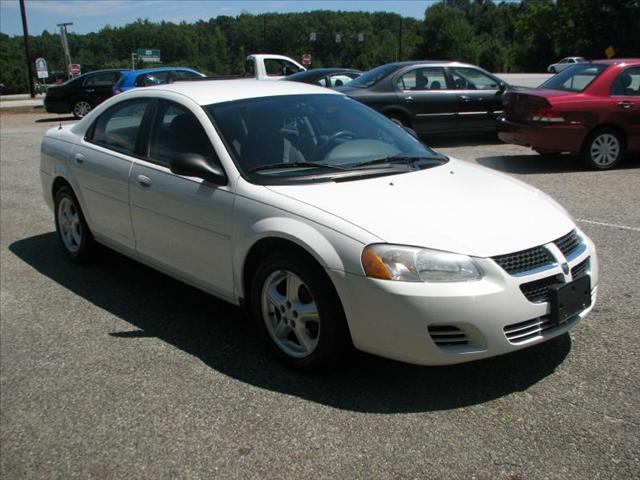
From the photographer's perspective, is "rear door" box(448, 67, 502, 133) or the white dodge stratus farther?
"rear door" box(448, 67, 502, 133)

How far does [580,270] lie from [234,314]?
2267 millimetres

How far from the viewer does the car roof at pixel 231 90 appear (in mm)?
4410

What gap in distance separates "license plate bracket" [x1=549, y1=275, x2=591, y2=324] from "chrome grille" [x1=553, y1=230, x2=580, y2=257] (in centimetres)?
16

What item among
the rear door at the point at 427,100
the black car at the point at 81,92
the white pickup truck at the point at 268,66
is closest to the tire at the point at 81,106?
the black car at the point at 81,92

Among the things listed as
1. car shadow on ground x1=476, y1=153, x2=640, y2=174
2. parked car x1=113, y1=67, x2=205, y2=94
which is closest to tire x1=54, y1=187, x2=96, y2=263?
car shadow on ground x1=476, y1=153, x2=640, y2=174

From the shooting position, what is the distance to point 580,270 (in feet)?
11.5

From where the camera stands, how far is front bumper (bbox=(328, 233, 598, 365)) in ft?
10.1

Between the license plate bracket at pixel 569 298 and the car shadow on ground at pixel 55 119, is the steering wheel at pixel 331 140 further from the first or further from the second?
the car shadow on ground at pixel 55 119

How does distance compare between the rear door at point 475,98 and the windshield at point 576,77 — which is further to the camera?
the rear door at point 475,98

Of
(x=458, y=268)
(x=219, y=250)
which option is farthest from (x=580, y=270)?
(x=219, y=250)

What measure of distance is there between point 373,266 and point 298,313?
0.60 meters

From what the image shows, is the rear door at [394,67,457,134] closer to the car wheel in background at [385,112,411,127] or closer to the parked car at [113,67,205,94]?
the car wheel in background at [385,112,411,127]

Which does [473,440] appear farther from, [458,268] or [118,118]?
[118,118]

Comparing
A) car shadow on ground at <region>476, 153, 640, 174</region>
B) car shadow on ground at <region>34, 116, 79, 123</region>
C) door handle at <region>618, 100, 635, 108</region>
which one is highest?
door handle at <region>618, 100, 635, 108</region>
